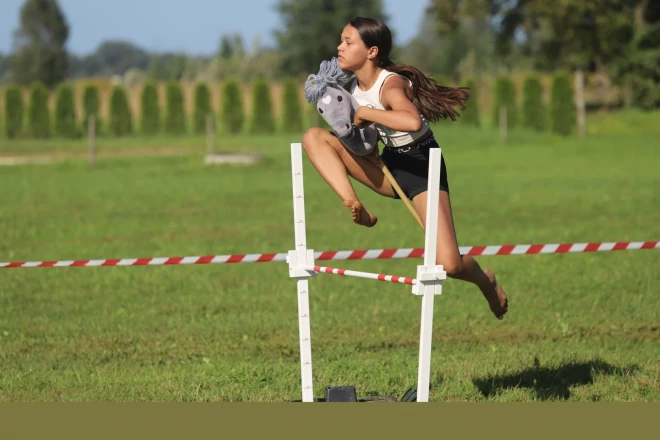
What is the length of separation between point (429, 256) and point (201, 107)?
51.5m

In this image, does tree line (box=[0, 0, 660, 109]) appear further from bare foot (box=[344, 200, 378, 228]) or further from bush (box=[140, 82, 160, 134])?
bush (box=[140, 82, 160, 134])

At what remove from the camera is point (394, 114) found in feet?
19.1

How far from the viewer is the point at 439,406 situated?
5.52 meters

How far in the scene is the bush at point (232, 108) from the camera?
53.8 m

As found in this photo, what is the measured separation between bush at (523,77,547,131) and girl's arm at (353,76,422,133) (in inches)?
1737

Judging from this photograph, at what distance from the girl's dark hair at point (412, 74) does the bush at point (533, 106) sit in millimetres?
43776

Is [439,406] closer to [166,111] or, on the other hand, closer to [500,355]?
[500,355]

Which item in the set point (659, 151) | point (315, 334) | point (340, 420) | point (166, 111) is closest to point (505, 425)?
point (340, 420)

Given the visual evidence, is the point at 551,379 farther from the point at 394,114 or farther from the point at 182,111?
the point at 182,111

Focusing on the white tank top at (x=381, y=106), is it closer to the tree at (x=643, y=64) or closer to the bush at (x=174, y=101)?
Answer: the bush at (x=174, y=101)

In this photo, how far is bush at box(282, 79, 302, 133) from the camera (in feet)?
173

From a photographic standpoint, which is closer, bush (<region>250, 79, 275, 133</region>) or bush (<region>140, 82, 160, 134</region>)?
bush (<region>250, 79, 275, 133</region>)

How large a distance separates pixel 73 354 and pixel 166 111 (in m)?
47.0

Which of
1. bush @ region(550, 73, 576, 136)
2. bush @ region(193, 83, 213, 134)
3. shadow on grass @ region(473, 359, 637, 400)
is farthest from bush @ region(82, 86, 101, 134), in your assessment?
shadow on grass @ region(473, 359, 637, 400)
